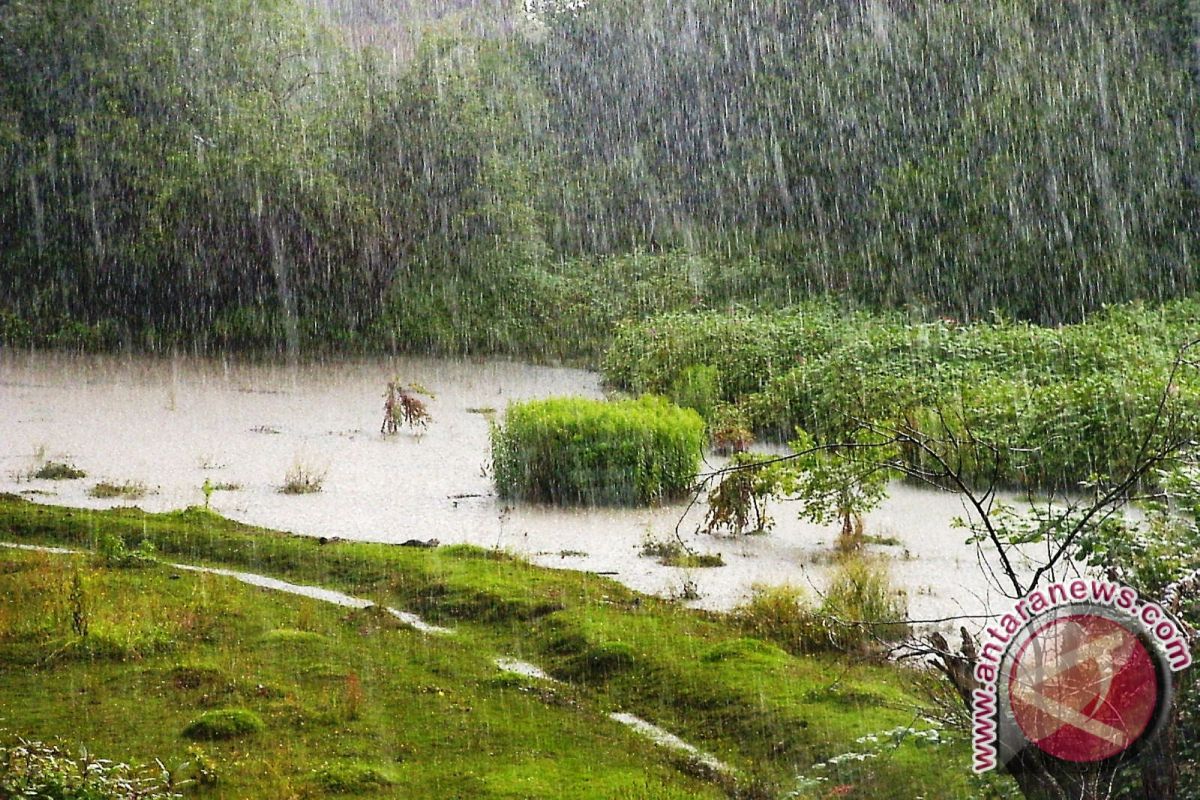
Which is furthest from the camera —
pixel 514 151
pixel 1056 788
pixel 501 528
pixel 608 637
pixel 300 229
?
pixel 514 151

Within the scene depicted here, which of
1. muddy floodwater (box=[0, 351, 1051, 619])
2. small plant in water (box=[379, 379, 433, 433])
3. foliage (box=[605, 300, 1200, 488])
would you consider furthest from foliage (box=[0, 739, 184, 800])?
small plant in water (box=[379, 379, 433, 433])

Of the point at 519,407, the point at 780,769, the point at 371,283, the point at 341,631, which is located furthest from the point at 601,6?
the point at 780,769

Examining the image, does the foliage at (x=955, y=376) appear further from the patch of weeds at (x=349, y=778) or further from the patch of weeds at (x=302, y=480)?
the patch of weeds at (x=302, y=480)

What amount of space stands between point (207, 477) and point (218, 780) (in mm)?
7020

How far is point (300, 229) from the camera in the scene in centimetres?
1878

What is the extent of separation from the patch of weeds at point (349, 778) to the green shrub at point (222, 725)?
564 millimetres

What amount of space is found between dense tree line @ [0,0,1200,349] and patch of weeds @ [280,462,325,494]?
7.66 meters

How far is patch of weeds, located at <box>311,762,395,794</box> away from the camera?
4551 millimetres

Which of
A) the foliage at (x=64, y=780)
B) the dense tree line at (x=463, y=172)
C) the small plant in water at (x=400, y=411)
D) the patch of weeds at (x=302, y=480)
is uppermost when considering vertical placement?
the dense tree line at (x=463, y=172)

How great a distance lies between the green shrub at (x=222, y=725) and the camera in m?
5.07

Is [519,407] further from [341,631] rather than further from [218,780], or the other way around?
[218,780]

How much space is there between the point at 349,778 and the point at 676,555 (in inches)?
169

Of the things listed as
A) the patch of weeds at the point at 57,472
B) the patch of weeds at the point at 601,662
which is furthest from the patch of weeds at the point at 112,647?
the patch of weeds at the point at 57,472

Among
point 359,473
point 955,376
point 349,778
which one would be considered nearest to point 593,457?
point 359,473
